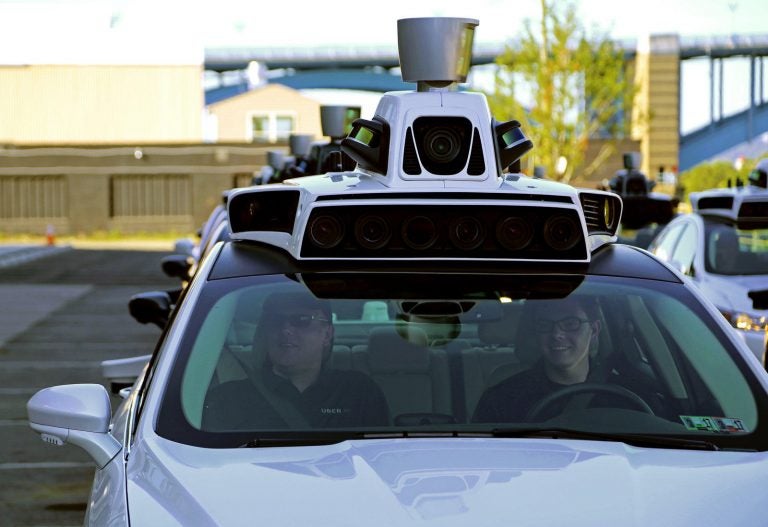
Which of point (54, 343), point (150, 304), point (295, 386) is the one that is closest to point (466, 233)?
point (295, 386)

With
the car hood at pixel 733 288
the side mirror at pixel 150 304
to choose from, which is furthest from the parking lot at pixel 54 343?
the car hood at pixel 733 288

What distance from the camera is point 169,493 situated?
346cm

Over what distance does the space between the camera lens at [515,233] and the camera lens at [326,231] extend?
458 mm

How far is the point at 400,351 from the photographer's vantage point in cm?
449

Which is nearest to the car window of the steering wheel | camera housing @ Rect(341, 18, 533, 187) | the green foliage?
camera housing @ Rect(341, 18, 533, 187)

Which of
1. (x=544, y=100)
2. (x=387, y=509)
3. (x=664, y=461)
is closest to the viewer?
(x=387, y=509)

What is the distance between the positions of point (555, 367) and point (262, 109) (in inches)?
2360

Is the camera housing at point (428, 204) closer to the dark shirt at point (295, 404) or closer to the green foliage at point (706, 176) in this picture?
the dark shirt at point (295, 404)

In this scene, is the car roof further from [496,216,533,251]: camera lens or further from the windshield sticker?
the windshield sticker

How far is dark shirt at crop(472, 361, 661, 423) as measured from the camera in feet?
13.6

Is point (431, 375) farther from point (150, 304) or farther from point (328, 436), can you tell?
point (150, 304)

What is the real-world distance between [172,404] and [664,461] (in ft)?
4.18

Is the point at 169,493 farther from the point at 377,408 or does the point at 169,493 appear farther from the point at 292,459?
the point at 377,408

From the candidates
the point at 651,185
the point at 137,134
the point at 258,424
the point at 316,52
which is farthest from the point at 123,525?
the point at 316,52
